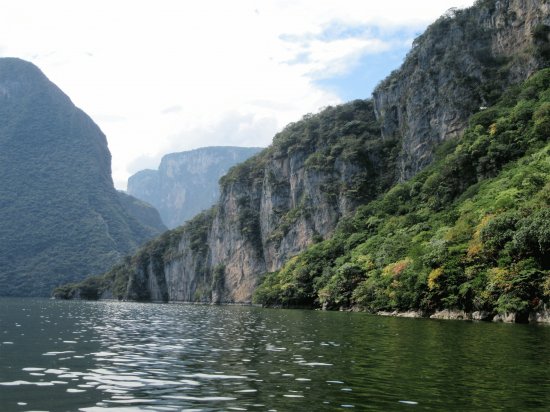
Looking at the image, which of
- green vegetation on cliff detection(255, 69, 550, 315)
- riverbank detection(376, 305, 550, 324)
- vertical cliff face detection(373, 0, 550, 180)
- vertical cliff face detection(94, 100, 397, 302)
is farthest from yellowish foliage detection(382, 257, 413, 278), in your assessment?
vertical cliff face detection(94, 100, 397, 302)

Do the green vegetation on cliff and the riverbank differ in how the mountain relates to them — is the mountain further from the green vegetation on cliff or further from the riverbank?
the riverbank

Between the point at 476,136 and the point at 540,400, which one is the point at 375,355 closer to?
the point at 540,400

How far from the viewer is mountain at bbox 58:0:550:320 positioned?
84.3 metres

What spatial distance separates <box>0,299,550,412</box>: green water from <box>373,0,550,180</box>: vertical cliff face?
9288 cm

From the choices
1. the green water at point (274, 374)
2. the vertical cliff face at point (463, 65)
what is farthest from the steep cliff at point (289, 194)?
the green water at point (274, 374)

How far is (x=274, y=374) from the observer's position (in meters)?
18.8

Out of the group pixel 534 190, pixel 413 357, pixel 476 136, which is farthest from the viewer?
pixel 476 136

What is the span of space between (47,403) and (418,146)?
11776 centimetres

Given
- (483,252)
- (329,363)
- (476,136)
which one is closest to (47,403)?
(329,363)

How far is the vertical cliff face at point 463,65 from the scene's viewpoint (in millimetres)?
110500

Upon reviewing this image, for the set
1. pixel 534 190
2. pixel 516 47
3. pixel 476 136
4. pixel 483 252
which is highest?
pixel 516 47

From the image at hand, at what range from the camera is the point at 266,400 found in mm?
14422

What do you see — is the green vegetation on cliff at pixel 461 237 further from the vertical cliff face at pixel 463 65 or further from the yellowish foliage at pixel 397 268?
the vertical cliff face at pixel 463 65

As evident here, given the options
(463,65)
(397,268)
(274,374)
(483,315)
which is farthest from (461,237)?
(463,65)
